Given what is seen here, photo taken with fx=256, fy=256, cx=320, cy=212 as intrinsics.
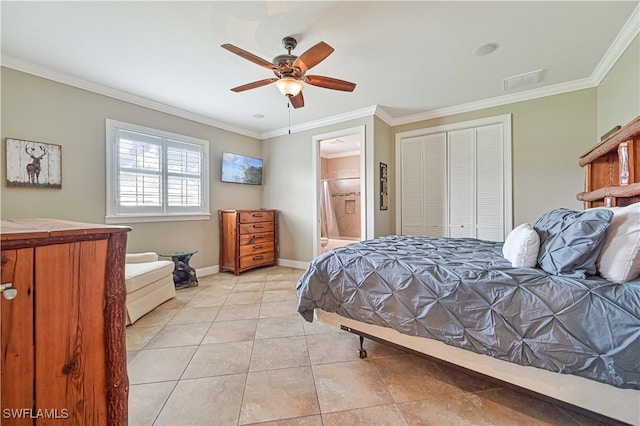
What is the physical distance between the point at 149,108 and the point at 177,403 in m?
3.62

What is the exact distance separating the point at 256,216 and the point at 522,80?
4.08m

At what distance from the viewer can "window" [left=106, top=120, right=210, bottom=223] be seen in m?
3.22

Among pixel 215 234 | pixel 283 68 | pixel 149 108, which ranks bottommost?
pixel 215 234

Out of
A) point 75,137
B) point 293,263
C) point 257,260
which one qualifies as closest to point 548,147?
point 293,263

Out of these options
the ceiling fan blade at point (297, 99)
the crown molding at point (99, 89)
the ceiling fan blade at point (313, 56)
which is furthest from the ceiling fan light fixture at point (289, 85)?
the crown molding at point (99, 89)

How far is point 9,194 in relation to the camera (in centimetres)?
248

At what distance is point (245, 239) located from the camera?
4.27m

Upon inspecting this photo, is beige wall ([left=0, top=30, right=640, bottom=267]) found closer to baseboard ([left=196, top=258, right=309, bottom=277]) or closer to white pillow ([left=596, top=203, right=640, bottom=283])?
baseboard ([left=196, top=258, right=309, bottom=277])

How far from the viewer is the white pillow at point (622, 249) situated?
3.80 ft

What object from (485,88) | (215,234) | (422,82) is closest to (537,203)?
(485,88)

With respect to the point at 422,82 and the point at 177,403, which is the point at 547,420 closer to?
the point at 177,403

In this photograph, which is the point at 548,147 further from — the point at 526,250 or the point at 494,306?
the point at 494,306

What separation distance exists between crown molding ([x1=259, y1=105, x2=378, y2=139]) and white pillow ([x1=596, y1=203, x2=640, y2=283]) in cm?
300

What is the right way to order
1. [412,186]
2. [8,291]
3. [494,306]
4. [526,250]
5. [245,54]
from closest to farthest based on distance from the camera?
[8,291], [494,306], [526,250], [245,54], [412,186]
